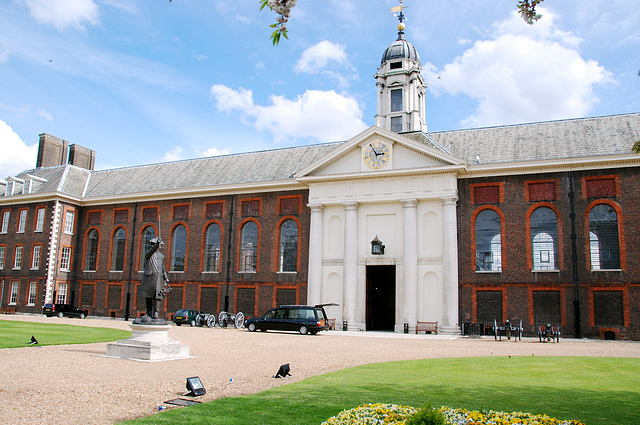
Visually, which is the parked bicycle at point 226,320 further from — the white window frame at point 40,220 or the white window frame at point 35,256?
the white window frame at point 40,220

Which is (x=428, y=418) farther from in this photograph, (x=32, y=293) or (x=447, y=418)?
(x=32, y=293)

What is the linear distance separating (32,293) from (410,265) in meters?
30.1

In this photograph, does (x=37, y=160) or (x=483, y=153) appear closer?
(x=483, y=153)

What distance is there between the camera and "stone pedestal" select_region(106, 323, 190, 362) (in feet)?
46.4

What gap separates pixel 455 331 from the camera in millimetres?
29062

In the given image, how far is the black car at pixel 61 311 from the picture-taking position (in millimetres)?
38031

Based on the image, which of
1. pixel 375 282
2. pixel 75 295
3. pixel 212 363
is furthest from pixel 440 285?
pixel 75 295

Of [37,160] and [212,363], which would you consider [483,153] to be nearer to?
[212,363]

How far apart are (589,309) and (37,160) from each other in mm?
45854

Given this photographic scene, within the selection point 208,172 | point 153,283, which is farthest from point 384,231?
point 153,283

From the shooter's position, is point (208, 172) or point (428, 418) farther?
point (208, 172)

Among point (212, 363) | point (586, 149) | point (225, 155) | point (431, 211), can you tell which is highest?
point (225, 155)

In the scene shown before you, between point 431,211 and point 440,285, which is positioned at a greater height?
point 431,211

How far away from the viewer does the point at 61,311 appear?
38.1 m
